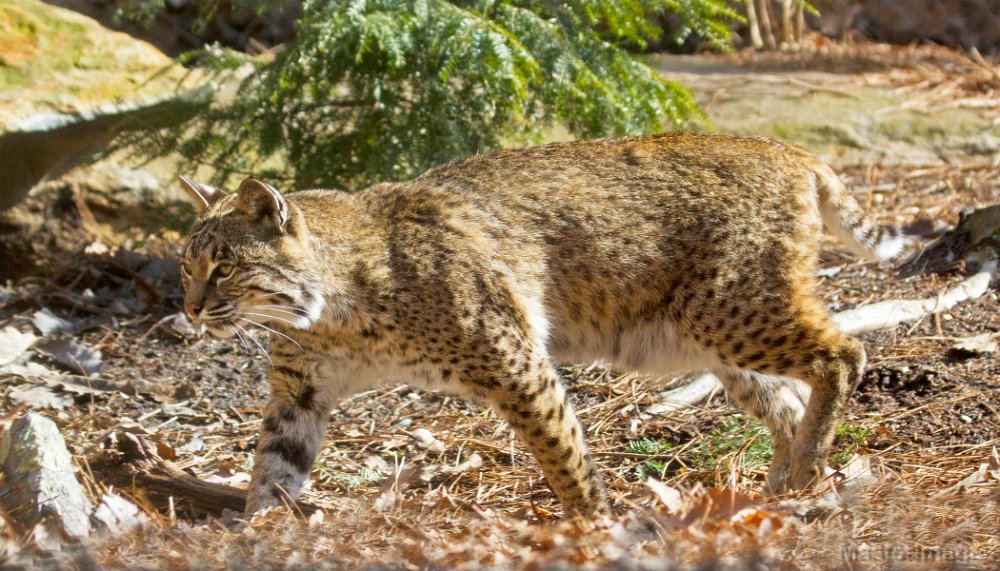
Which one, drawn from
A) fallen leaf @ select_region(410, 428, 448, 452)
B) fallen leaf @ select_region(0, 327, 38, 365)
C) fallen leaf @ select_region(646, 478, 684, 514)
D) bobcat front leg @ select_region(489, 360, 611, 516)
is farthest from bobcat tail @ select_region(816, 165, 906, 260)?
fallen leaf @ select_region(0, 327, 38, 365)

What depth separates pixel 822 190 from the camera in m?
4.42

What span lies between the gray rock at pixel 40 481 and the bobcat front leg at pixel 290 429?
2.41 ft

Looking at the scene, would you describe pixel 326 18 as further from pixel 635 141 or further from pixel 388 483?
pixel 388 483

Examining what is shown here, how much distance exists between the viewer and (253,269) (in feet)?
13.1

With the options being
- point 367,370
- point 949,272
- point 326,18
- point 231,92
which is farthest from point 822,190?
point 231,92

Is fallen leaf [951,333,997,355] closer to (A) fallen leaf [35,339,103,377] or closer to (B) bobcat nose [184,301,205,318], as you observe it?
(B) bobcat nose [184,301,205,318]

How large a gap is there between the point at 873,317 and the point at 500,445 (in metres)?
1.91

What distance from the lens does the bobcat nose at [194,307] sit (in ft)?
13.0

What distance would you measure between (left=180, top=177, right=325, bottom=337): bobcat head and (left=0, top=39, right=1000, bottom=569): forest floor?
71cm

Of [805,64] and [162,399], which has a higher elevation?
[805,64]

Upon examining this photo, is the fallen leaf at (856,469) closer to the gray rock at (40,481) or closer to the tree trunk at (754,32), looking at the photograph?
the gray rock at (40,481)

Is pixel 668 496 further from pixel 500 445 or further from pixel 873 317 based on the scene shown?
pixel 873 317

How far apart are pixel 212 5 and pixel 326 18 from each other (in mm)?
1061

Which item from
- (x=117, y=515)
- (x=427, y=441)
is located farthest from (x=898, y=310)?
(x=117, y=515)
